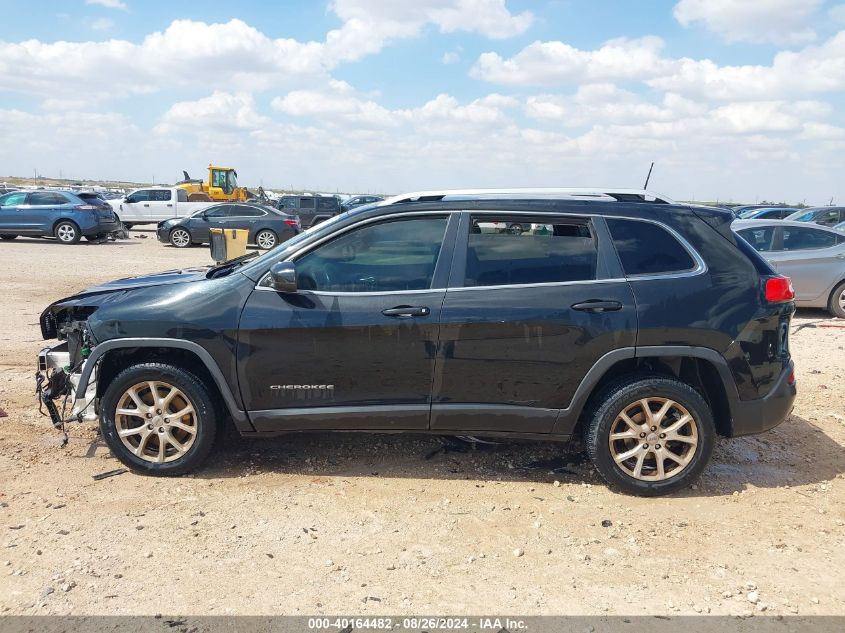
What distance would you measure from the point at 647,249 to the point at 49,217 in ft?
69.5

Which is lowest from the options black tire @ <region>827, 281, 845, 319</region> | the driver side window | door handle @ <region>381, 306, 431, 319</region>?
black tire @ <region>827, 281, 845, 319</region>

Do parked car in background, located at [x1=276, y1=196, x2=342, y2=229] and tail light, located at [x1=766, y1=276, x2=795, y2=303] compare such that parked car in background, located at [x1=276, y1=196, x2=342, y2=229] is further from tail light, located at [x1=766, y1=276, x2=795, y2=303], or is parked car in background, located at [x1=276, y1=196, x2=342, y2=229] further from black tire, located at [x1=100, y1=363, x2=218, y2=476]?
tail light, located at [x1=766, y1=276, x2=795, y2=303]

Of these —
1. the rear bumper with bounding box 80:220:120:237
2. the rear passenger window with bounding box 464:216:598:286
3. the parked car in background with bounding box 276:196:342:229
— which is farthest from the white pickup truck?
the rear passenger window with bounding box 464:216:598:286

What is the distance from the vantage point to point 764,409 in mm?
4273

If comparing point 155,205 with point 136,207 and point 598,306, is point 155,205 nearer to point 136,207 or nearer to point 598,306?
point 136,207

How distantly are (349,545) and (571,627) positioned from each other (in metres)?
1.24

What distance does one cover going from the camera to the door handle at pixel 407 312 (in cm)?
415

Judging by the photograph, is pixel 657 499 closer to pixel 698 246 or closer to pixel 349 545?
pixel 698 246

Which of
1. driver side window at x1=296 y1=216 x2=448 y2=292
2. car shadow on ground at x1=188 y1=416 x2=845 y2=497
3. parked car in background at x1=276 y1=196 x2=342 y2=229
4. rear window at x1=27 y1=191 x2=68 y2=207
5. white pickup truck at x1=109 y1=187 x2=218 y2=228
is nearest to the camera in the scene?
driver side window at x1=296 y1=216 x2=448 y2=292

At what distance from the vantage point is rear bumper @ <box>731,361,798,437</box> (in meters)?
4.26

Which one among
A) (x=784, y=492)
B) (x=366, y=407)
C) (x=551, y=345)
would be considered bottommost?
(x=784, y=492)

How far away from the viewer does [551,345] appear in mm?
4156

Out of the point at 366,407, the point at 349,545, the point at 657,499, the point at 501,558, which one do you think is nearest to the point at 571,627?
the point at 501,558

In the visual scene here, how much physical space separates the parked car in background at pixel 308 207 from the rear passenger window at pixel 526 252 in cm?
2631
